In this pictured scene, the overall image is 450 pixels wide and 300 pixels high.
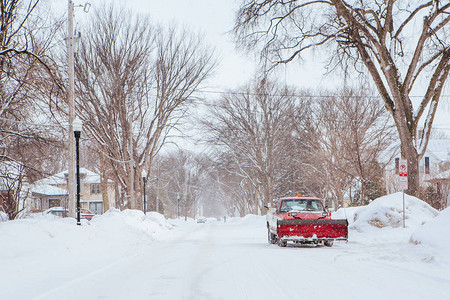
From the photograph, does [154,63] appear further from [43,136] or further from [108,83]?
[43,136]

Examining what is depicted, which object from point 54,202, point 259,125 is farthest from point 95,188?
point 259,125

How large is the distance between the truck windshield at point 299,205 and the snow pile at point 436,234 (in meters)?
4.82

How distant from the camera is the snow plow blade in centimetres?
1498

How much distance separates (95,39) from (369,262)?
24926 millimetres

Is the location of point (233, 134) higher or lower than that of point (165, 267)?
higher

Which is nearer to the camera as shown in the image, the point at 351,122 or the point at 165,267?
the point at 165,267

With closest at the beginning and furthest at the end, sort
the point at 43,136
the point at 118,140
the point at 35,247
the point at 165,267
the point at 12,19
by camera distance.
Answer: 1. the point at 165,267
2. the point at 35,247
3. the point at 12,19
4. the point at 43,136
5. the point at 118,140

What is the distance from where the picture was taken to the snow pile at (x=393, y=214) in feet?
61.0

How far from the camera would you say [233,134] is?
42.8m

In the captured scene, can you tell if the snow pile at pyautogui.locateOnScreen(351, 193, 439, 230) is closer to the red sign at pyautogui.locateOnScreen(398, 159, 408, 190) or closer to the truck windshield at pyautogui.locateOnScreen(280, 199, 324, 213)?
the red sign at pyautogui.locateOnScreen(398, 159, 408, 190)

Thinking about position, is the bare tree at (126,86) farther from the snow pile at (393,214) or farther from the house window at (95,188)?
the house window at (95,188)

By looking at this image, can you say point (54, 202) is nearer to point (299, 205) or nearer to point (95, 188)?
point (95, 188)

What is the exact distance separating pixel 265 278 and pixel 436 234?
Answer: 4871mm

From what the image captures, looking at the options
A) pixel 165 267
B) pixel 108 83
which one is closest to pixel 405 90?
pixel 165 267
